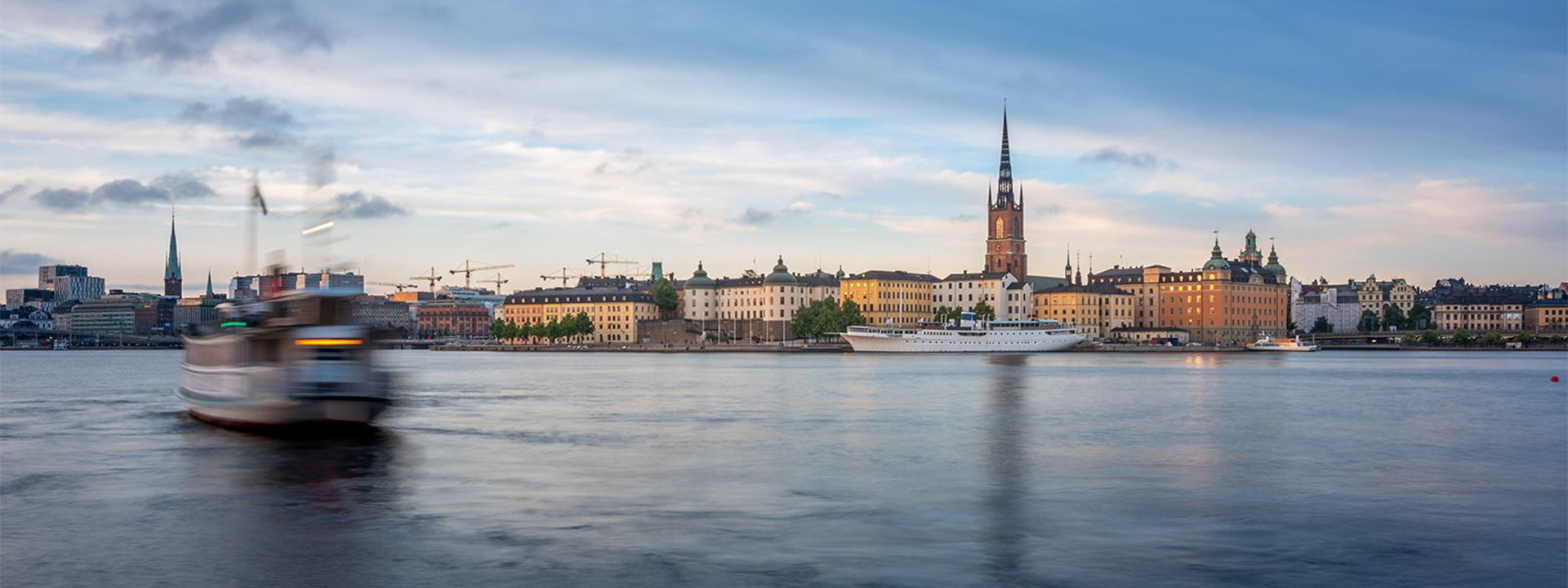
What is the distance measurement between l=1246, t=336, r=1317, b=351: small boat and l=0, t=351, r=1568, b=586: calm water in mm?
129852

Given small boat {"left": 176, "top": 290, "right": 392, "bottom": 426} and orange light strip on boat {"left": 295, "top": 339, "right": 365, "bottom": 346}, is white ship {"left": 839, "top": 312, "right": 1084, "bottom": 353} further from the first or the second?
orange light strip on boat {"left": 295, "top": 339, "right": 365, "bottom": 346}

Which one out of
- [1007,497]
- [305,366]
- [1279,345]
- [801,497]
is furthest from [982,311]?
[801,497]

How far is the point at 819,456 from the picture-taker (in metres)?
31.9

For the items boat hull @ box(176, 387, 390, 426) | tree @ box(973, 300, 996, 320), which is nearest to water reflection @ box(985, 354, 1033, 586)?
boat hull @ box(176, 387, 390, 426)

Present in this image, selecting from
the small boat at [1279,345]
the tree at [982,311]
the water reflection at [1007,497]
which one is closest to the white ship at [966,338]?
the tree at [982,311]

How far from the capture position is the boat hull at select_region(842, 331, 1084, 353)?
158 meters

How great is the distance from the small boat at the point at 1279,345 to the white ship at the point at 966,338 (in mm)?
26882

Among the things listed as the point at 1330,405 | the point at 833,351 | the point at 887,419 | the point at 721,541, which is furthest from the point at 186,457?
the point at 833,351

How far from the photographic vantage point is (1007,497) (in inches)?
991

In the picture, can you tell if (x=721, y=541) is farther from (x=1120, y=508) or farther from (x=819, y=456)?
(x=819, y=456)

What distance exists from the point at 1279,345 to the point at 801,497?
16824cm

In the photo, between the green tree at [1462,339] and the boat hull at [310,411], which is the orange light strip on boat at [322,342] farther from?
the green tree at [1462,339]

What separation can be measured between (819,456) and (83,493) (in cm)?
1465

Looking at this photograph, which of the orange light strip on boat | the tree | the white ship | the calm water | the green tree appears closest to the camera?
the calm water
